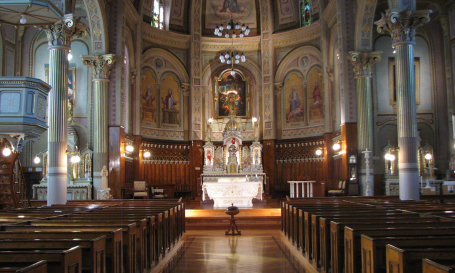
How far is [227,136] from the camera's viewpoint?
23906 millimetres

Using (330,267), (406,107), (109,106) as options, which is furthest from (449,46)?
(330,267)

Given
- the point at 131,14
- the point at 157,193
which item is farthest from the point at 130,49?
the point at 157,193

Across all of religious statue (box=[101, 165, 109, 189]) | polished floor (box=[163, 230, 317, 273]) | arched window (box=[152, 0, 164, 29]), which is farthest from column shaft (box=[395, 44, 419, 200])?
arched window (box=[152, 0, 164, 29])

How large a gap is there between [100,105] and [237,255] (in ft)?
36.4

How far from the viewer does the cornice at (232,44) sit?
26.1 meters

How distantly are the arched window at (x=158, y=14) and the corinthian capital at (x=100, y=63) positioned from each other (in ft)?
24.9

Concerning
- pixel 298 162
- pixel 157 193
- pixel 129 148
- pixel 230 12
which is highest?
pixel 230 12

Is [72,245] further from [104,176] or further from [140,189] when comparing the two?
[140,189]

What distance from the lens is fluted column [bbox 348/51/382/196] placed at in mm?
17734

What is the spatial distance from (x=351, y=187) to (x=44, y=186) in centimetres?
1201

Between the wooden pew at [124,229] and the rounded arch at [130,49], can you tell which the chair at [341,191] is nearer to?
the rounded arch at [130,49]

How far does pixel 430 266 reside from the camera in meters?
3.28

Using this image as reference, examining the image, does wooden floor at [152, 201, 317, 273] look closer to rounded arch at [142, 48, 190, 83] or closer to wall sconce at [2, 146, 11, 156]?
wall sconce at [2, 146, 11, 156]

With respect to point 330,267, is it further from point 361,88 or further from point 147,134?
point 147,134
